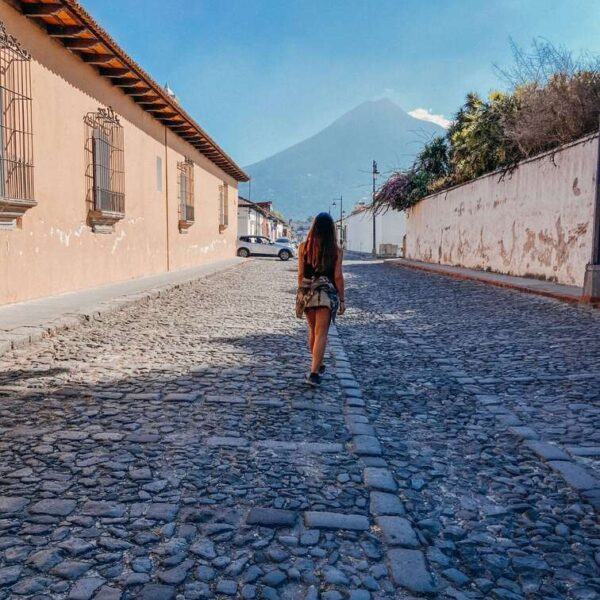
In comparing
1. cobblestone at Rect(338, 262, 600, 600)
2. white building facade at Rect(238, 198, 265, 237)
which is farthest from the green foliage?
white building facade at Rect(238, 198, 265, 237)

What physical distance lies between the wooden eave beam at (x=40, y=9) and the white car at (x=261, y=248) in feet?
78.6

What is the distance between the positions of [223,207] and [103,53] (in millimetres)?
15730

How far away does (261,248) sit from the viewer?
3272 centimetres

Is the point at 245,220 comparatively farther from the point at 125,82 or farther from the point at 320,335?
the point at 320,335

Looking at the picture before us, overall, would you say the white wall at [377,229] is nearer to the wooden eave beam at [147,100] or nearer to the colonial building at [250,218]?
the colonial building at [250,218]

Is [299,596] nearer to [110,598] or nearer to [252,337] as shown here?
[110,598]

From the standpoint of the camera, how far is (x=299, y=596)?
1878 millimetres

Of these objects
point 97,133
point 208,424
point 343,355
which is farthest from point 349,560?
point 97,133

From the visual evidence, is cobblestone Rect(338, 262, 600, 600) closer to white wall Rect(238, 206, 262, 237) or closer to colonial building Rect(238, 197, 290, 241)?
colonial building Rect(238, 197, 290, 241)

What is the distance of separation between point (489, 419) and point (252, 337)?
350 cm

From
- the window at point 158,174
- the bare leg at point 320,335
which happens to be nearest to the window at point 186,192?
the window at point 158,174

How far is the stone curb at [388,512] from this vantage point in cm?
200

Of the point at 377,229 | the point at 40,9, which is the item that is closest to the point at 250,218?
the point at 377,229

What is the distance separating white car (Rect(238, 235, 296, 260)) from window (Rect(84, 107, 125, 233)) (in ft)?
64.8
